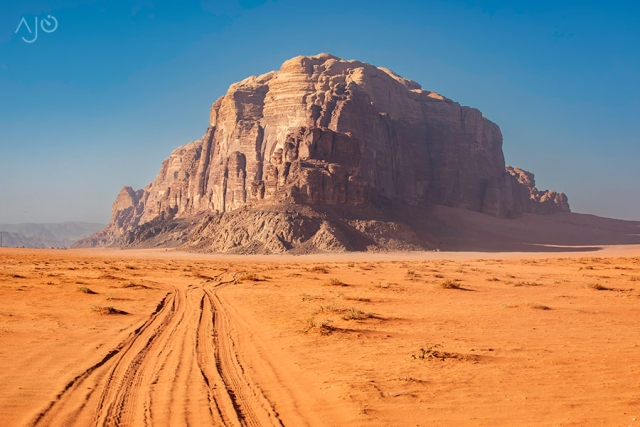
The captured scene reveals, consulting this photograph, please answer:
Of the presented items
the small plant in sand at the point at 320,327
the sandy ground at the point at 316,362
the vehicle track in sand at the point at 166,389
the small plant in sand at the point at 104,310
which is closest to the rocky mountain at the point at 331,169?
the sandy ground at the point at 316,362

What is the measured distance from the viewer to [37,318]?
17.7m

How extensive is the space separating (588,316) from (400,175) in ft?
369

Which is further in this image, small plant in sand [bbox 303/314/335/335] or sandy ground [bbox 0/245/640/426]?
small plant in sand [bbox 303/314/335/335]

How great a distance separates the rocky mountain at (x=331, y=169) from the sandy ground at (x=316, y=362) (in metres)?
52.7

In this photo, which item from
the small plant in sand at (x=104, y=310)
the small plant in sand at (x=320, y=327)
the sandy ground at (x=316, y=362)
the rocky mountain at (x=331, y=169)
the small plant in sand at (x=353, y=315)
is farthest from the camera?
the rocky mountain at (x=331, y=169)

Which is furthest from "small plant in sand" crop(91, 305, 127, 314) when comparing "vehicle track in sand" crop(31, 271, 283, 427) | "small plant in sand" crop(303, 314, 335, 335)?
"small plant in sand" crop(303, 314, 335, 335)

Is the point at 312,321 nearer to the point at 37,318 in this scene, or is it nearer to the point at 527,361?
the point at 527,361

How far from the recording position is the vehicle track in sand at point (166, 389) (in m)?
8.16

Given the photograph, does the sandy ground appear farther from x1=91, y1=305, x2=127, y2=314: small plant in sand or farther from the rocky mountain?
the rocky mountain

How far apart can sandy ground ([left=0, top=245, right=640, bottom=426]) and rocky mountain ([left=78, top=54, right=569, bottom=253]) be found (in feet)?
173

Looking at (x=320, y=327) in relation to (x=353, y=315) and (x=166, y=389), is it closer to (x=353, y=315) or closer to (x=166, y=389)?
(x=353, y=315)

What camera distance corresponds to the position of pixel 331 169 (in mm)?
85000

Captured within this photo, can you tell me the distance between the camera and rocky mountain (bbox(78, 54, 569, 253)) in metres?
80.1

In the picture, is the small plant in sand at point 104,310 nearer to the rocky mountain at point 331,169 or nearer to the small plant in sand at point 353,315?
the small plant in sand at point 353,315
